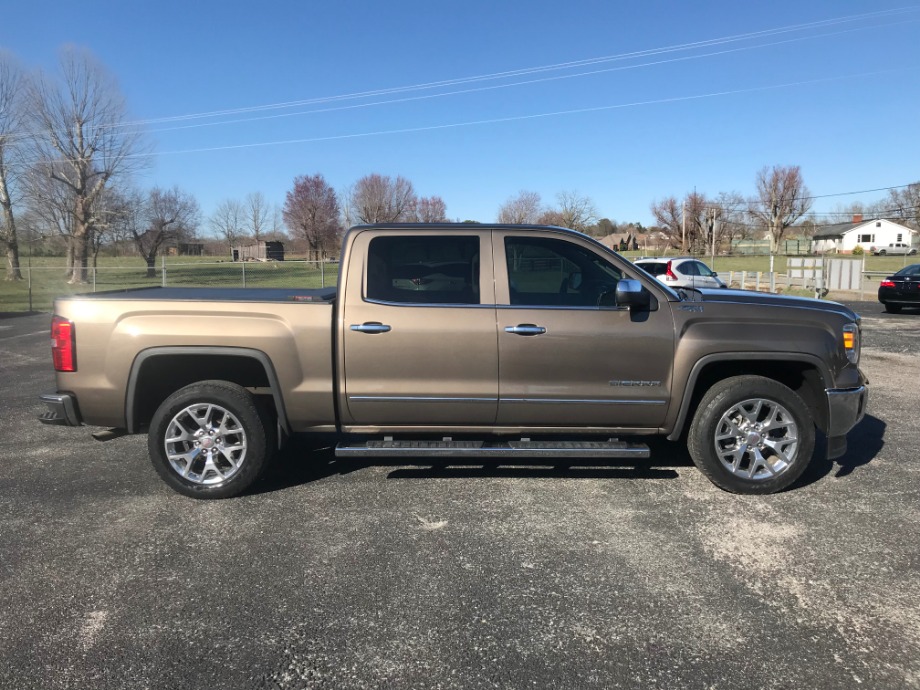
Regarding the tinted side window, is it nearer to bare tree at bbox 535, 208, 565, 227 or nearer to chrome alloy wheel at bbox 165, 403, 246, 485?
chrome alloy wheel at bbox 165, 403, 246, 485

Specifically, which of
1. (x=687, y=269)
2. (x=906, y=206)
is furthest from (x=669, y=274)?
(x=906, y=206)

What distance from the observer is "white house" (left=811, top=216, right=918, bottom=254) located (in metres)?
104

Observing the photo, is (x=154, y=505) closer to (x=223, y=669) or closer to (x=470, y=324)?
(x=223, y=669)

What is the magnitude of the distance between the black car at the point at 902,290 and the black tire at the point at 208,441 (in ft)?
61.0

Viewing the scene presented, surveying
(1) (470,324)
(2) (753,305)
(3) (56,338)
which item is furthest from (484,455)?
(3) (56,338)

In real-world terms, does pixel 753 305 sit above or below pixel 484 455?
above

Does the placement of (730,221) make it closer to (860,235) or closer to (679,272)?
(860,235)

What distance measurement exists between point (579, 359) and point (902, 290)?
675 inches

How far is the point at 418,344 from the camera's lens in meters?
4.37

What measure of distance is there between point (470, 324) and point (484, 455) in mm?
921

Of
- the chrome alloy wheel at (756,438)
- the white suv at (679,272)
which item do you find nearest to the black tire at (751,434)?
the chrome alloy wheel at (756,438)

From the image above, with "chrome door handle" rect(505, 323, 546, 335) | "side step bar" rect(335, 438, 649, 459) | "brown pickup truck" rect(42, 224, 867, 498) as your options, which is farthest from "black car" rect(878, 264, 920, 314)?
"chrome door handle" rect(505, 323, 546, 335)

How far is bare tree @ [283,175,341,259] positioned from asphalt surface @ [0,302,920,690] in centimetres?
7253

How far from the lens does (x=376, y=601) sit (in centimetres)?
317
